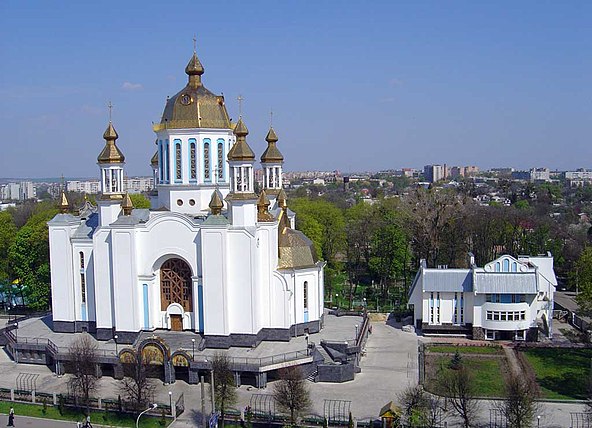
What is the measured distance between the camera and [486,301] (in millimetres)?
31297

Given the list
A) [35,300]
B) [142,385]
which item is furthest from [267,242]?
[35,300]

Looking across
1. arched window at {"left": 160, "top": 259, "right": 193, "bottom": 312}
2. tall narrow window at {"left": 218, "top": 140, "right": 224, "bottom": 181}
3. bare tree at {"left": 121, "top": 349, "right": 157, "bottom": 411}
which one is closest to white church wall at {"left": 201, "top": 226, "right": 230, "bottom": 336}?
arched window at {"left": 160, "top": 259, "right": 193, "bottom": 312}

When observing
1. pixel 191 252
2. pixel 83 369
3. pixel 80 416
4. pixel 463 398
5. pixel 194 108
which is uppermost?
pixel 194 108

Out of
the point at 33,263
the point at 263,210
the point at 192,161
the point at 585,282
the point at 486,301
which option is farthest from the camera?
the point at 33,263

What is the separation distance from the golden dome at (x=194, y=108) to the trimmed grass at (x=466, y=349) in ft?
48.1

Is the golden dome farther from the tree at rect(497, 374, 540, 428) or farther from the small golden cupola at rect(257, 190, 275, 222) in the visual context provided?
the tree at rect(497, 374, 540, 428)

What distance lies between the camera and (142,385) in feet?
72.6

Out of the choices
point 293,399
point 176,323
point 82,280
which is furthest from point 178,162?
point 293,399

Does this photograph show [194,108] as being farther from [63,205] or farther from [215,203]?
[63,205]

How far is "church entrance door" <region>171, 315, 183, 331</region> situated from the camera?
2806cm

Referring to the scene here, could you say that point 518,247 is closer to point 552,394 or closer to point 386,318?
point 386,318

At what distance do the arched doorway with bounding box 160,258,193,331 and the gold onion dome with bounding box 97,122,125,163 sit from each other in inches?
218

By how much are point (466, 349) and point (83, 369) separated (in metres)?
17.6

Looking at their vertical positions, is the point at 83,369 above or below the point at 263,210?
below
